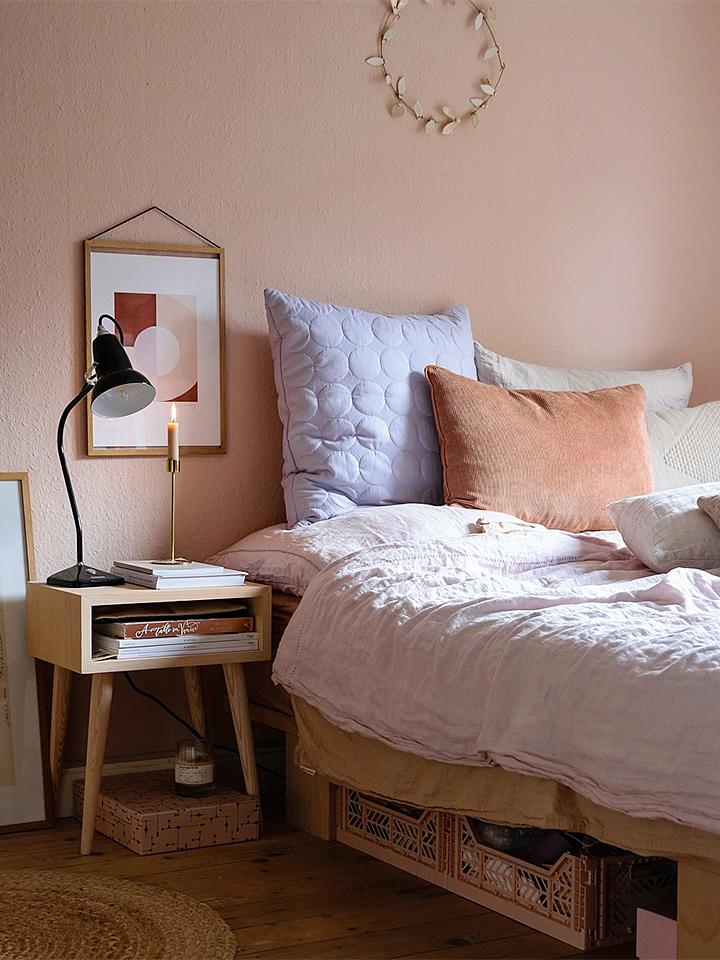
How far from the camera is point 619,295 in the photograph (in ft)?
10.4

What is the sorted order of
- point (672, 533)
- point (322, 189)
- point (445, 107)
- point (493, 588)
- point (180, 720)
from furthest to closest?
point (445, 107)
point (322, 189)
point (180, 720)
point (672, 533)
point (493, 588)

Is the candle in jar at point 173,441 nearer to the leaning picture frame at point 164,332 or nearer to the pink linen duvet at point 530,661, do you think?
the leaning picture frame at point 164,332

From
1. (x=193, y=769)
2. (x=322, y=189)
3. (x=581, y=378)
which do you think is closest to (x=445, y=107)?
(x=322, y=189)

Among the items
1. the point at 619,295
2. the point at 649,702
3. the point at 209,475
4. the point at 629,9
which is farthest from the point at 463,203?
the point at 649,702

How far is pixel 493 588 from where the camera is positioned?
189 cm

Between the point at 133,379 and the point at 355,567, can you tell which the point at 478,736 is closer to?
the point at 355,567

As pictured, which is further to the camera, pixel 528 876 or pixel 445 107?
pixel 445 107

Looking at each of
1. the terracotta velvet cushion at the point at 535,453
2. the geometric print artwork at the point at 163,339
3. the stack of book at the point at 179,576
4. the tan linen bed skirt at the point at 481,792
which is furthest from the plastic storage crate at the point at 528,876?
the geometric print artwork at the point at 163,339

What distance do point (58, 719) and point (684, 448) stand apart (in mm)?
1617

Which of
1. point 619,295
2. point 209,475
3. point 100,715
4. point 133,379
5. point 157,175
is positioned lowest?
point 100,715

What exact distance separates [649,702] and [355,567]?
0.80 m

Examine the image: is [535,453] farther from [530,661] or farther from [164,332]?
[530,661]

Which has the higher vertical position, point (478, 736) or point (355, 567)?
point (355, 567)

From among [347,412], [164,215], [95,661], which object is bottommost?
[95,661]
